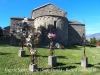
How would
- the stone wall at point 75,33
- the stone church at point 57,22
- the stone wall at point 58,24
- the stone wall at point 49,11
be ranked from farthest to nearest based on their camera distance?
the stone wall at point 75,33 → the stone wall at point 49,11 → the stone church at point 57,22 → the stone wall at point 58,24

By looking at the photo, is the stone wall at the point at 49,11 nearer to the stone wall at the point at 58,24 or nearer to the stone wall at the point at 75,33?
the stone wall at the point at 58,24

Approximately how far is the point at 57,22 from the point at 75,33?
9126 mm

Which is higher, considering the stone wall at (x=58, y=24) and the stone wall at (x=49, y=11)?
the stone wall at (x=49, y=11)

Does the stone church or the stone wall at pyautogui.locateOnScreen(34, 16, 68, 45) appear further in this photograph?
the stone church

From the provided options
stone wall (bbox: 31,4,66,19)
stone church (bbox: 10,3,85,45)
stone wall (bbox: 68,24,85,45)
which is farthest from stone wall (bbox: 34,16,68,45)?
stone wall (bbox: 68,24,85,45)

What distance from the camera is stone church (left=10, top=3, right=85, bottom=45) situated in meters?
32.3

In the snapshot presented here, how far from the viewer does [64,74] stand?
431 inches

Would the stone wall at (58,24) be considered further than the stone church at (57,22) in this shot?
No

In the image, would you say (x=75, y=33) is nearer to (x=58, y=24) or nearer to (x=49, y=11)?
(x=58, y=24)

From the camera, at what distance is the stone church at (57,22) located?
32312 mm

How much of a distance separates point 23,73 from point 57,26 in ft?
74.6

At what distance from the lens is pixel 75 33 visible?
130 ft

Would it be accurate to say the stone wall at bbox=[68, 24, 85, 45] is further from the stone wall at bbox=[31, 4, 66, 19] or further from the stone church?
the stone wall at bbox=[31, 4, 66, 19]

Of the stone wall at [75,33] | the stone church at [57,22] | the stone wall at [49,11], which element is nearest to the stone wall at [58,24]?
the stone church at [57,22]
